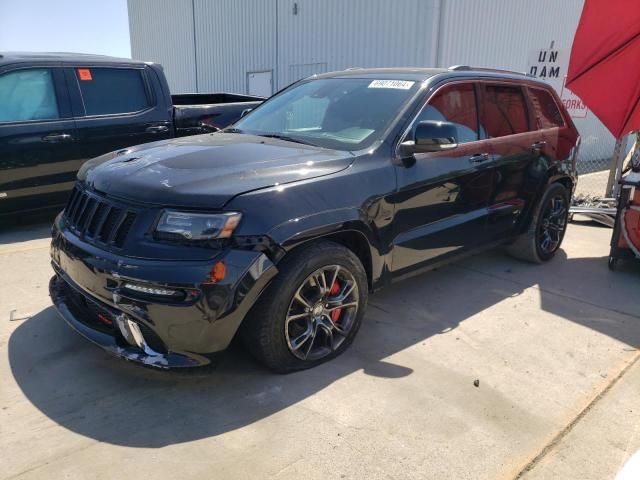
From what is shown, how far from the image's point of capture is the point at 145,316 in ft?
8.67

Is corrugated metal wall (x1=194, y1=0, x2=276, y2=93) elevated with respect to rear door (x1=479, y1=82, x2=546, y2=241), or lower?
elevated

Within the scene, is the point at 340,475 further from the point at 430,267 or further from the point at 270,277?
the point at 430,267

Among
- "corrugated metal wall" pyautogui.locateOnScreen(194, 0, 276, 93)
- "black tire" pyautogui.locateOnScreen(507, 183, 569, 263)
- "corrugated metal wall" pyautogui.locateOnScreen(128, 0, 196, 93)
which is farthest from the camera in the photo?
"corrugated metal wall" pyautogui.locateOnScreen(128, 0, 196, 93)

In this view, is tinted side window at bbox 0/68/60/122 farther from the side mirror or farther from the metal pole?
the metal pole

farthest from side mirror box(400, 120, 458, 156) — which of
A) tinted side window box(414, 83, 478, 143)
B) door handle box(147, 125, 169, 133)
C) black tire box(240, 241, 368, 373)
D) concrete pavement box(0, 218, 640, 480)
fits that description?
door handle box(147, 125, 169, 133)

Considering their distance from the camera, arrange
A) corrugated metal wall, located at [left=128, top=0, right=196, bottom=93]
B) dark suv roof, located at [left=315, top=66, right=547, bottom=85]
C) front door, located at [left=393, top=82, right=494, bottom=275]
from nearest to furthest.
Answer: front door, located at [left=393, top=82, right=494, bottom=275], dark suv roof, located at [left=315, top=66, right=547, bottom=85], corrugated metal wall, located at [left=128, top=0, right=196, bottom=93]

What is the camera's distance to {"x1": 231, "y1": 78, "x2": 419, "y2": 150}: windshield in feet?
11.8

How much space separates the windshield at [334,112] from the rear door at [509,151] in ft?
3.18

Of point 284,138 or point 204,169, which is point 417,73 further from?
point 204,169

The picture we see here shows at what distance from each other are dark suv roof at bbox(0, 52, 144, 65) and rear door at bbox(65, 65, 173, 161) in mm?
76

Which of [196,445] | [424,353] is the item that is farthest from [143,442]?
[424,353]

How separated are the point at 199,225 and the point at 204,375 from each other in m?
0.79

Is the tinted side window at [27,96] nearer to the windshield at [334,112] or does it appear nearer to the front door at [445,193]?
the windshield at [334,112]

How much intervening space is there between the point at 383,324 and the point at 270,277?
54.2 inches
